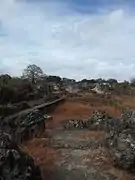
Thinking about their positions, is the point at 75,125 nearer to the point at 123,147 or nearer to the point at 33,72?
the point at 123,147

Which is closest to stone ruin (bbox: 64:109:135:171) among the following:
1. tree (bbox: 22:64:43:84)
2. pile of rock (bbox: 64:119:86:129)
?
pile of rock (bbox: 64:119:86:129)

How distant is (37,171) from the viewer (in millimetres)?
10773

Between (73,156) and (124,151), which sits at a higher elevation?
(124,151)

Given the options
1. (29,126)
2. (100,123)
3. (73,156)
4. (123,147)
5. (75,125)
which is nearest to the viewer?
(123,147)

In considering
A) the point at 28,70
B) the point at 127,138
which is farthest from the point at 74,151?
the point at 28,70

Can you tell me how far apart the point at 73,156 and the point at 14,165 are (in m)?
3.96

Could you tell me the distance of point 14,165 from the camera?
10086 mm

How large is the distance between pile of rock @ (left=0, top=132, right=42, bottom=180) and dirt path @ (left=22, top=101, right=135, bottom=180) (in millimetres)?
1526

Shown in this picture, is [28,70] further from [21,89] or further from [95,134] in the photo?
[95,134]

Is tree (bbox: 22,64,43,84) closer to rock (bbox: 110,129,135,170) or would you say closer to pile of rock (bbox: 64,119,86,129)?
pile of rock (bbox: 64,119,86,129)

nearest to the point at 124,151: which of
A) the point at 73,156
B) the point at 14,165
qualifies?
the point at 73,156

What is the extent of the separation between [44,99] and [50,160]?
1848 centimetres

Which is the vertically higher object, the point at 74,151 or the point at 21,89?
the point at 21,89

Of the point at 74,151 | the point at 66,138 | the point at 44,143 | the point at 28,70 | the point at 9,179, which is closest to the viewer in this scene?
the point at 9,179
